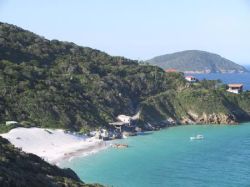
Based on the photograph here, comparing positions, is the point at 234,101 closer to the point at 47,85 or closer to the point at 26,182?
the point at 47,85

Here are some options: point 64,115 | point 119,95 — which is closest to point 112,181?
point 64,115

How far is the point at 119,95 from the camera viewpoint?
270 feet

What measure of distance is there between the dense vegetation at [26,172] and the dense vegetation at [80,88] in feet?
104

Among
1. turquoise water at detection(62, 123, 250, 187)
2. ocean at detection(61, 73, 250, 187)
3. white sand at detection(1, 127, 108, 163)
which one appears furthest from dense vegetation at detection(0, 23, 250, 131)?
turquoise water at detection(62, 123, 250, 187)

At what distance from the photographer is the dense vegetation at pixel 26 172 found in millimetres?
23562

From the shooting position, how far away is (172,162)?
51.8m

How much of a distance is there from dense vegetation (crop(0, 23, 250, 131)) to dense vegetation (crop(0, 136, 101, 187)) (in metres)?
31.8

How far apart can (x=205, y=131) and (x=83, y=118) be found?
16.5m

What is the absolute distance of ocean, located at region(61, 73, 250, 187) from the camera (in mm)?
44406

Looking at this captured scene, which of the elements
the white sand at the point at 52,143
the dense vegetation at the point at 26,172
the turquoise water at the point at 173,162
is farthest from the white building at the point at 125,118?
the dense vegetation at the point at 26,172

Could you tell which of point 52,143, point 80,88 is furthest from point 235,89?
point 52,143

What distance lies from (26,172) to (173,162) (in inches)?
1060

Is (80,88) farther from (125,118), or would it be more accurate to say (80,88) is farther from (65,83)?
(125,118)

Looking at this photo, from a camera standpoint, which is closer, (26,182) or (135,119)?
(26,182)
